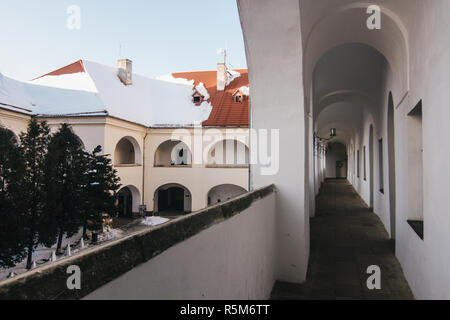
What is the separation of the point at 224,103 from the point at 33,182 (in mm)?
15058

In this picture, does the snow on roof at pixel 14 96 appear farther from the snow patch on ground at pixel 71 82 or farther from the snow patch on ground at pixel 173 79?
the snow patch on ground at pixel 173 79

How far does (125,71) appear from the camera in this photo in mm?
25938

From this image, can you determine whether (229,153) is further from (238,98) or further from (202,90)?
(202,90)

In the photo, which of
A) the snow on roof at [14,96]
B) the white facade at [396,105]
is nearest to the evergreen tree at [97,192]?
the snow on roof at [14,96]

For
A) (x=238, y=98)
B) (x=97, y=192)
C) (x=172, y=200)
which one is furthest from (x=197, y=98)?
(x=97, y=192)

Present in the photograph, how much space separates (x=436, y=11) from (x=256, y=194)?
255 centimetres

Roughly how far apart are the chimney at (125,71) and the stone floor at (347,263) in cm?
2079

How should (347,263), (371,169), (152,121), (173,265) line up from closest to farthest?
(173,265) < (347,263) < (371,169) < (152,121)

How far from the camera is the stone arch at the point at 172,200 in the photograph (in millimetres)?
26469

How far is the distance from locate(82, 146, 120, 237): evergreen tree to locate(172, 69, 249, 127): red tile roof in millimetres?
8843

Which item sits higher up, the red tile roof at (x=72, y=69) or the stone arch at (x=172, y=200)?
the red tile roof at (x=72, y=69)

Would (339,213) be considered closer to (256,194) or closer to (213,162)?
(256,194)

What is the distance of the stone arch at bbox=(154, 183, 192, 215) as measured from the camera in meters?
26.5
